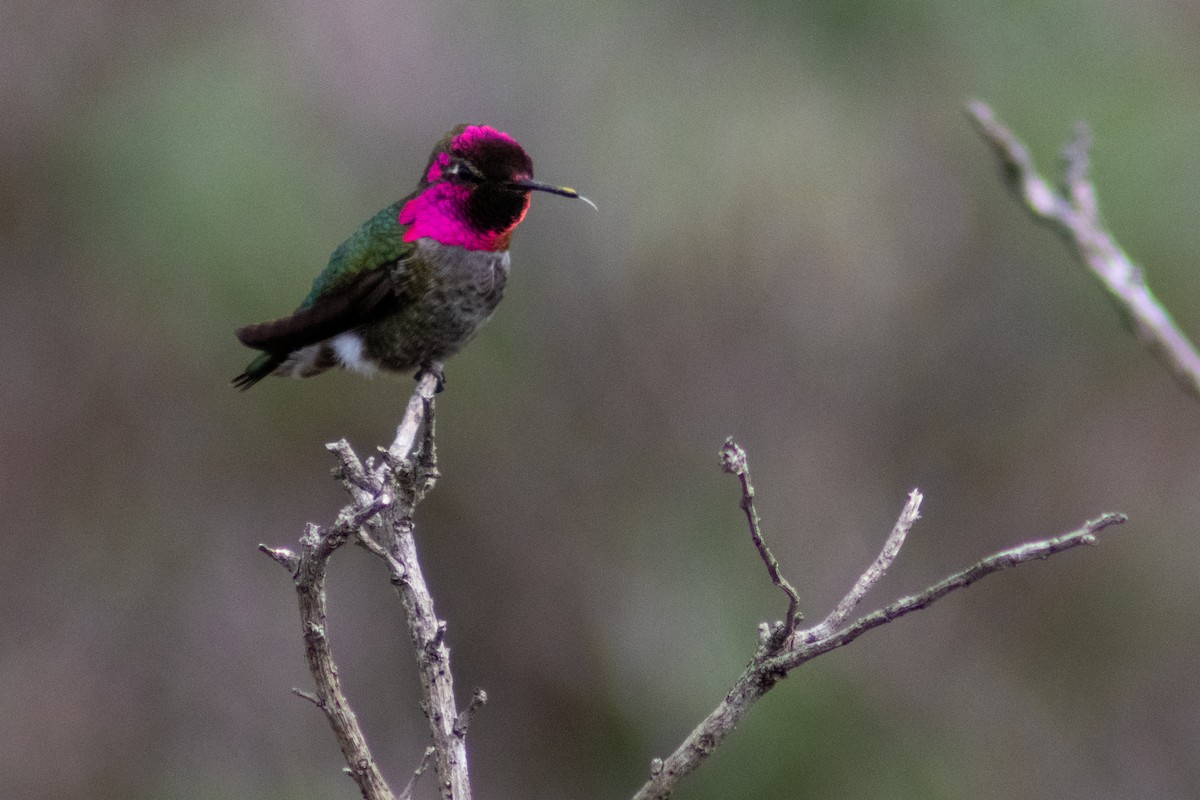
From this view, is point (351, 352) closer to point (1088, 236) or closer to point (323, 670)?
point (323, 670)

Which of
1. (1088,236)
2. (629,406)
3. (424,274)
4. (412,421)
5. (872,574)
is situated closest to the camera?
(1088,236)

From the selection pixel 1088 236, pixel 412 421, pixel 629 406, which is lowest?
pixel 1088 236

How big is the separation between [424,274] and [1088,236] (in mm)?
1588

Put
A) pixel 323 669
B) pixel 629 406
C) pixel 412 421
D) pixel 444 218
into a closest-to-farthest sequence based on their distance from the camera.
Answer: pixel 323 669, pixel 412 421, pixel 444 218, pixel 629 406

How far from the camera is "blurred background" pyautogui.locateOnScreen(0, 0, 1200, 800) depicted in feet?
18.2

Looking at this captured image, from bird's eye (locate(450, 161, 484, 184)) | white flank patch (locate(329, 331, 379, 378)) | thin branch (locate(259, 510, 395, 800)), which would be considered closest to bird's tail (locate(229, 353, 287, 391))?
white flank patch (locate(329, 331, 379, 378))

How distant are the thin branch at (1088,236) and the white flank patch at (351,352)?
1.52m

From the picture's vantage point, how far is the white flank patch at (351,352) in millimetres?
2635

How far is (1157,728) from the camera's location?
675 centimetres

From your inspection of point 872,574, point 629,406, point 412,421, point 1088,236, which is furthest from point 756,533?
point 629,406

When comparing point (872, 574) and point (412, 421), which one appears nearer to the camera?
point (872, 574)

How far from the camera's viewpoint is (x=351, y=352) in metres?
2.68

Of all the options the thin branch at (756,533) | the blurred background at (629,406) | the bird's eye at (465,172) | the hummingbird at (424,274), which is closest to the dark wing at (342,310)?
the hummingbird at (424,274)

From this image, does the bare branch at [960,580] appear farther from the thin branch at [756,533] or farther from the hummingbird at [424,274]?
the hummingbird at [424,274]
